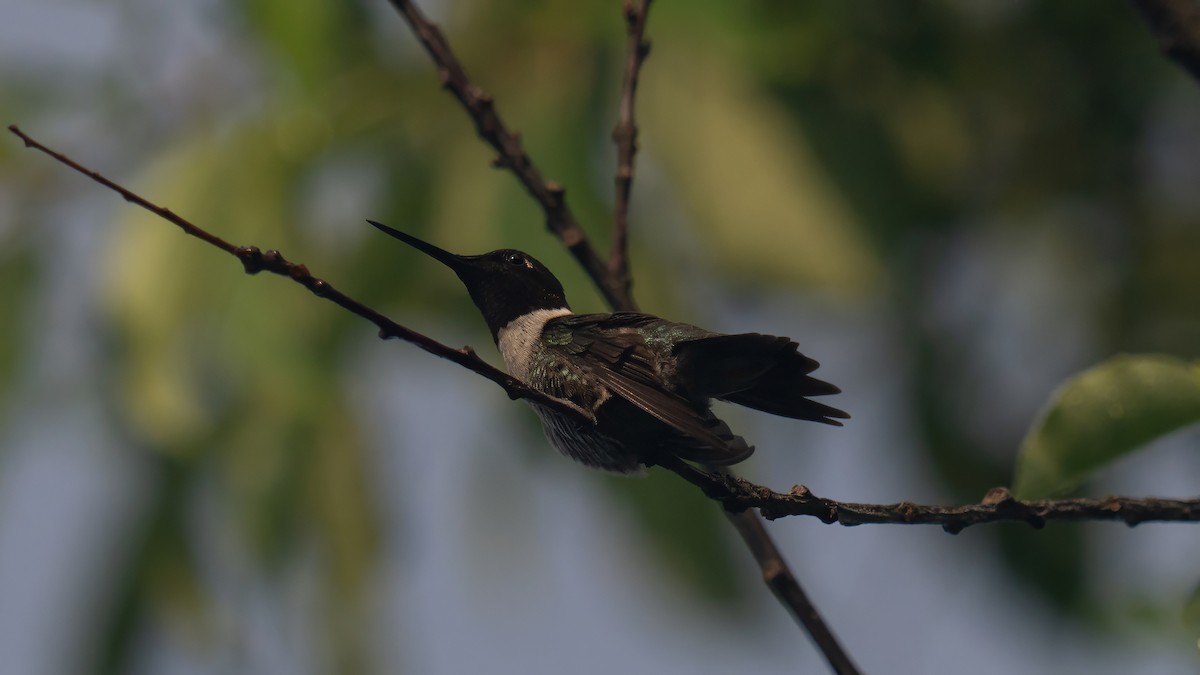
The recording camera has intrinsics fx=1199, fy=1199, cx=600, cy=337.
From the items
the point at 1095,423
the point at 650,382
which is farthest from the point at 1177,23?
the point at 650,382

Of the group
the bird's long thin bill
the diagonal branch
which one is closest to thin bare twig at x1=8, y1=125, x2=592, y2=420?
the bird's long thin bill

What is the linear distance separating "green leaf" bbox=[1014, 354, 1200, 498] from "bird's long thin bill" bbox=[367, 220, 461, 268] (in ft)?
3.49

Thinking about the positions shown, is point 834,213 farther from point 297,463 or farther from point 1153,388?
point 297,463

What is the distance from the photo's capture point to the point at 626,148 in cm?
262

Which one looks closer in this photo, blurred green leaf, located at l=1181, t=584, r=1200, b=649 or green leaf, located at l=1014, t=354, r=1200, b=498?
blurred green leaf, located at l=1181, t=584, r=1200, b=649

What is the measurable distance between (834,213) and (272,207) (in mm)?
1516

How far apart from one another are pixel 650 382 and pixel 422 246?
0.44 metres

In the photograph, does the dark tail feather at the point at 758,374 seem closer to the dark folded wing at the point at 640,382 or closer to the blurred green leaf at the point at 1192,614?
the dark folded wing at the point at 640,382

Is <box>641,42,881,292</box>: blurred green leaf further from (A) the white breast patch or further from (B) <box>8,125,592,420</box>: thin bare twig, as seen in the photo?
(B) <box>8,125,592,420</box>: thin bare twig

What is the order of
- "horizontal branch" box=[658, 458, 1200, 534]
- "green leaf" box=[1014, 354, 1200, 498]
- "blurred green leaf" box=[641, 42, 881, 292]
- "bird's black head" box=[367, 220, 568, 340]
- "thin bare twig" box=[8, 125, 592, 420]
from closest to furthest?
1. "thin bare twig" box=[8, 125, 592, 420]
2. "horizontal branch" box=[658, 458, 1200, 534]
3. "green leaf" box=[1014, 354, 1200, 498]
4. "bird's black head" box=[367, 220, 568, 340]
5. "blurred green leaf" box=[641, 42, 881, 292]

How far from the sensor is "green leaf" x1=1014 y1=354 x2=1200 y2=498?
77.8 inches

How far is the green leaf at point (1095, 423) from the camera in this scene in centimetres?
198

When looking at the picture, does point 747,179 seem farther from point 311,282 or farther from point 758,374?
point 311,282

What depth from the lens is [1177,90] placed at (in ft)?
14.4
